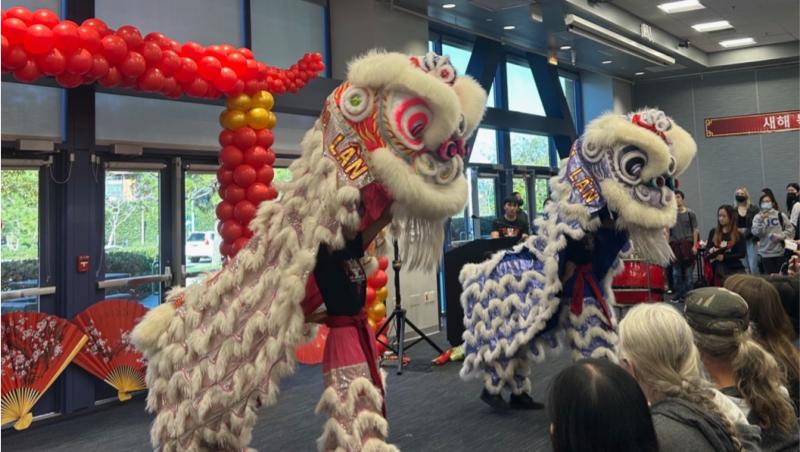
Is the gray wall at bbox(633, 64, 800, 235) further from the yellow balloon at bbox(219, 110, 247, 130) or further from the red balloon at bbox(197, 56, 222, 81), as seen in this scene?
the red balloon at bbox(197, 56, 222, 81)

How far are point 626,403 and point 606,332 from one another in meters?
2.17

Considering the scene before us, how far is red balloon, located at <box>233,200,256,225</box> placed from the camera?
4.32 m

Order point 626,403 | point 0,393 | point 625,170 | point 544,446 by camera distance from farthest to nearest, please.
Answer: point 0,393 < point 544,446 < point 625,170 < point 626,403

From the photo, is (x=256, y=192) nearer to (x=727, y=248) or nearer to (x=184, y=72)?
(x=184, y=72)

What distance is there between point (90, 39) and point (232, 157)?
1.14m

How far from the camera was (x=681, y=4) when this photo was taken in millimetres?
7898

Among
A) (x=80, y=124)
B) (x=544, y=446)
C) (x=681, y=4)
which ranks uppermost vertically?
(x=681, y=4)

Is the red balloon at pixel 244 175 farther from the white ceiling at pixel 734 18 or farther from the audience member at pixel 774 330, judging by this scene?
the white ceiling at pixel 734 18

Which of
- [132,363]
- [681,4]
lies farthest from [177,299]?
[681,4]

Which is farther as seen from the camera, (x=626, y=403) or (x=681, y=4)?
(x=681, y=4)

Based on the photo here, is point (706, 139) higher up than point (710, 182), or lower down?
higher up

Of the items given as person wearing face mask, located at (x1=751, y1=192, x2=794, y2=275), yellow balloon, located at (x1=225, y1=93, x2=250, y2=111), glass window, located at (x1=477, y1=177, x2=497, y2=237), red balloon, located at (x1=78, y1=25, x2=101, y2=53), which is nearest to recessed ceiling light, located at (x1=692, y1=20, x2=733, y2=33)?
person wearing face mask, located at (x1=751, y1=192, x2=794, y2=275)

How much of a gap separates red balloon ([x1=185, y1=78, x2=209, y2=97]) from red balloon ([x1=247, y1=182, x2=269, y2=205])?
0.70 meters

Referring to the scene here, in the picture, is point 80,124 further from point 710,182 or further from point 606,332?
point 710,182
